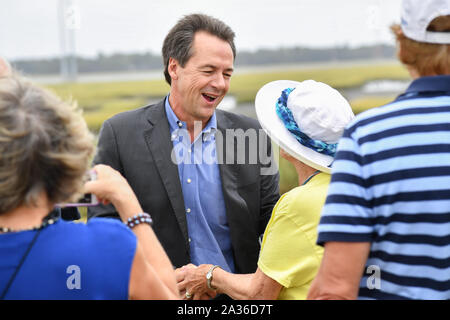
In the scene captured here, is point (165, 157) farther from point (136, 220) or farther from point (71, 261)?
point (71, 261)

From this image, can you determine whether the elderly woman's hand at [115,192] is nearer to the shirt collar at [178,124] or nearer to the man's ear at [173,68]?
the shirt collar at [178,124]

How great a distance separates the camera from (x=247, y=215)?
2.98 metres

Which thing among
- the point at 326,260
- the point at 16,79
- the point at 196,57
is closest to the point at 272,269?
the point at 326,260

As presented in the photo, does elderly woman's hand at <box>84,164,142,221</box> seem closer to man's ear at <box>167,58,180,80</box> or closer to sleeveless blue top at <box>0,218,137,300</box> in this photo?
sleeveless blue top at <box>0,218,137,300</box>

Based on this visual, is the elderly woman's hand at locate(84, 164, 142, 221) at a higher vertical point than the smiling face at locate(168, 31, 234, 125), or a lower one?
lower

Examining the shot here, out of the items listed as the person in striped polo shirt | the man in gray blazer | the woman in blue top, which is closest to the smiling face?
the man in gray blazer

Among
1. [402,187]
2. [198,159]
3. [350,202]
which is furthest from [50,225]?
[198,159]

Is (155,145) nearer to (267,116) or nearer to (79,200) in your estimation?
(267,116)

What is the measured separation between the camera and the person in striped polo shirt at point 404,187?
4.92ft

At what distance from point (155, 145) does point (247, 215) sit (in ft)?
2.08

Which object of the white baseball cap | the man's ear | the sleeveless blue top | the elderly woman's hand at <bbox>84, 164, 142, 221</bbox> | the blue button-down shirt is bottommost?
the blue button-down shirt

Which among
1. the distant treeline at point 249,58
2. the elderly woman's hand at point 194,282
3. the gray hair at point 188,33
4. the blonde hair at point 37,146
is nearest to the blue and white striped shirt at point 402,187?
the blonde hair at point 37,146

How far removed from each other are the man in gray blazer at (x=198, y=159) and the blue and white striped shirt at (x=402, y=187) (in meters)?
1.46

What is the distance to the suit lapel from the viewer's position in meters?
2.89
